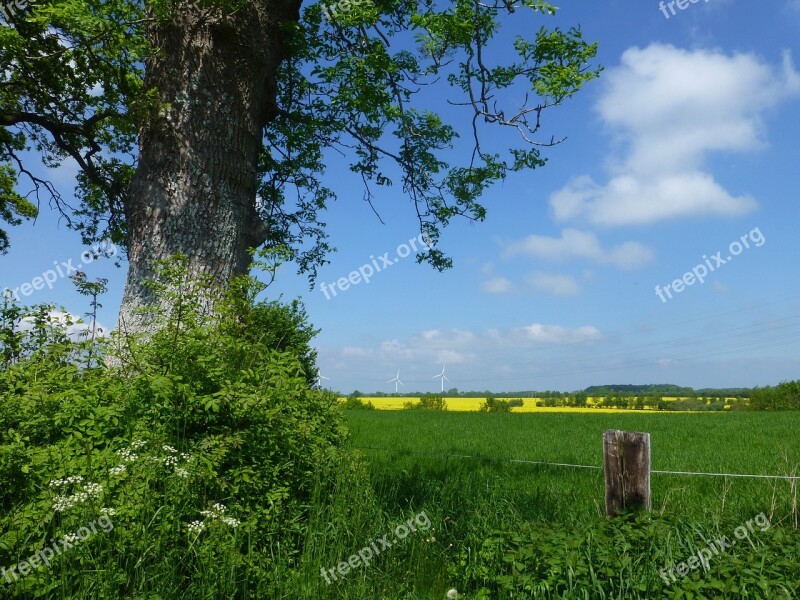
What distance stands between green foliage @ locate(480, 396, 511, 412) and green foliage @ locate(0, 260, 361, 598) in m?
40.9

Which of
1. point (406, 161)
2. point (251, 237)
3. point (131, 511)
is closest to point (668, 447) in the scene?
point (406, 161)

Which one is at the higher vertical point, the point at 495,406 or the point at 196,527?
the point at 196,527

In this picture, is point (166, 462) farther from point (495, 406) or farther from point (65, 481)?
point (495, 406)

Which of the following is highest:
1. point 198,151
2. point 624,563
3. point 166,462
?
point 198,151

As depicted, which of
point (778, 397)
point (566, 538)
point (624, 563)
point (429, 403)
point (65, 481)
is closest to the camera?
point (65, 481)

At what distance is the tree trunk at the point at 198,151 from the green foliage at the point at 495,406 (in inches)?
1527

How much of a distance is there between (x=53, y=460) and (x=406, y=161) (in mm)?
9091

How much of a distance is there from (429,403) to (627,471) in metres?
42.1

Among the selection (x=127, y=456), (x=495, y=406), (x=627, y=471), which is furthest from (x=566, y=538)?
(x=495, y=406)

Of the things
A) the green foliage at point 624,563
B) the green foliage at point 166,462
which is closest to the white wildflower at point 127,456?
the green foliage at point 166,462

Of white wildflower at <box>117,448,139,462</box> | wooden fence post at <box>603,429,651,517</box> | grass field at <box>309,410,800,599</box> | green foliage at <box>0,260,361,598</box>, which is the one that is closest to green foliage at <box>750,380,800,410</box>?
grass field at <box>309,410,800,599</box>

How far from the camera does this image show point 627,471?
552 cm

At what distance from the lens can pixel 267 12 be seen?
29.7 feet

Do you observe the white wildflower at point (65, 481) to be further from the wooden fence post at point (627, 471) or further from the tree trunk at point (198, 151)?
the wooden fence post at point (627, 471)
